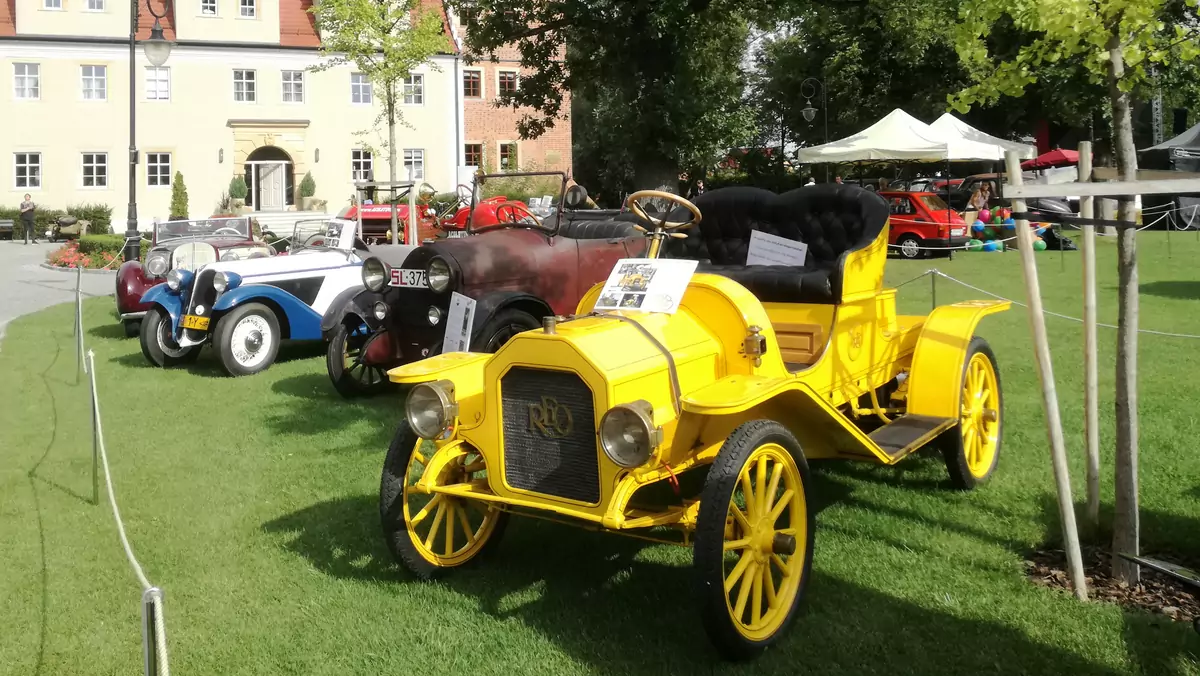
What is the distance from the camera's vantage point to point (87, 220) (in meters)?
32.2

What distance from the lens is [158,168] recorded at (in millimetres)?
34281

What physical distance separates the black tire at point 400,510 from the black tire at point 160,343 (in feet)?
21.4

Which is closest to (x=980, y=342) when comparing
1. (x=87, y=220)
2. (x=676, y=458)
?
(x=676, y=458)

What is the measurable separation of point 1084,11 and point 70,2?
3667 cm

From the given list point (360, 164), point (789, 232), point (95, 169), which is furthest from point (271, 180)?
point (789, 232)

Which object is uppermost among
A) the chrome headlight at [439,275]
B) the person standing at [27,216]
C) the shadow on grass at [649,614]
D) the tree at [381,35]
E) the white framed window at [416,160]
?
the tree at [381,35]

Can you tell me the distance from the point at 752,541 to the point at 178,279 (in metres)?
8.13

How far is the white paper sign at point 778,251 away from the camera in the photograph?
5.55m

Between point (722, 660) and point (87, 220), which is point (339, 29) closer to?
point (87, 220)

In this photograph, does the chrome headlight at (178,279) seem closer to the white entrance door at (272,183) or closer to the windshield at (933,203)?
the windshield at (933,203)

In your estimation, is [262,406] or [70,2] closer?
[262,406]

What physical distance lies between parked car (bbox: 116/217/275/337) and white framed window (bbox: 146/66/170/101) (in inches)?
915

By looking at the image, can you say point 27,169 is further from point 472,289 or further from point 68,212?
point 472,289

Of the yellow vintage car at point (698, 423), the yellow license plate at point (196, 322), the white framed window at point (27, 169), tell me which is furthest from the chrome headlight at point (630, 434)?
the white framed window at point (27, 169)
